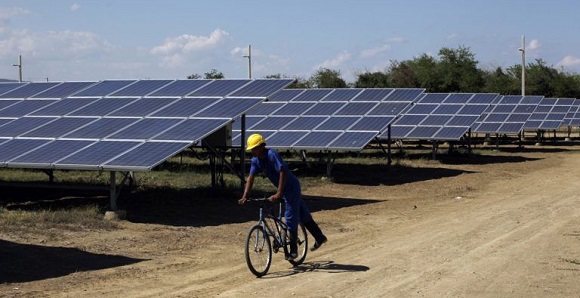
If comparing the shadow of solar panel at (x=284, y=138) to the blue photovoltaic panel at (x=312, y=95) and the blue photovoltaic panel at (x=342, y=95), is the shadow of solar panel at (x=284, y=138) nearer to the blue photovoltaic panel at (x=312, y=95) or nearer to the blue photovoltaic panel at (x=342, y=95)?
the blue photovoltaic panel at (x=342, y=95)

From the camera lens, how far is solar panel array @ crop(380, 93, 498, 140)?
105 ft

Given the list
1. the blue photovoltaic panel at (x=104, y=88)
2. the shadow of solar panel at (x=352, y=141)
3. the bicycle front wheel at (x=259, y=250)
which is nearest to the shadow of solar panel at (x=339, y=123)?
the shadow of solar panel at (x=352, y=141)

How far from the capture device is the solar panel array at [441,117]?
32.1m

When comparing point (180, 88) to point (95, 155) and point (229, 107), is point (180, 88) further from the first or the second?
point (95, 155)

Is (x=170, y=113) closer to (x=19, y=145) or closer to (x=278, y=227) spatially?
(x=19, y=145)

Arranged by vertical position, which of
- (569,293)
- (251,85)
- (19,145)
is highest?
(251,85)

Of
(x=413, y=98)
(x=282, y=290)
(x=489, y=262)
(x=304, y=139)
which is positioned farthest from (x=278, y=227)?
(x=413, y=98)

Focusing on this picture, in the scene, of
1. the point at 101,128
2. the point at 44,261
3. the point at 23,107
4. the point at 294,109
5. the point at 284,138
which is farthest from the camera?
the point at 294,109

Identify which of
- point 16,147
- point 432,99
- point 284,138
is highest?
point 432,99

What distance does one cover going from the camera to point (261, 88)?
1903cm

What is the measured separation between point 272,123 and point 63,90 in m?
7.12

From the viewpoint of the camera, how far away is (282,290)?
28.6 feet

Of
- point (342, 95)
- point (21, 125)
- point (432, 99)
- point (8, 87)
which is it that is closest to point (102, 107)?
point (21, 125)

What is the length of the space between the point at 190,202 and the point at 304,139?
6.87 metres
